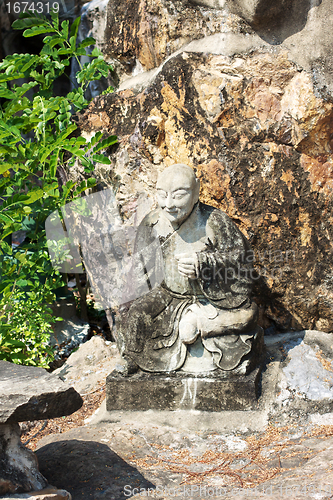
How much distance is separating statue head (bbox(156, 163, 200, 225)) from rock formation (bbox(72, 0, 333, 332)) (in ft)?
2.85

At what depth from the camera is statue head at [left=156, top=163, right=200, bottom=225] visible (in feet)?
10.6

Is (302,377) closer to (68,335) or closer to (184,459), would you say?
(184,459)

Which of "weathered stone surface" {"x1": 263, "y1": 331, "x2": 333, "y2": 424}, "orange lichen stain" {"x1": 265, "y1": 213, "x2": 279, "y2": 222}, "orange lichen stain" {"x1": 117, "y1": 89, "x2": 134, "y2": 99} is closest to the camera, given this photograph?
"weathered stone surface" {"x1": 263, "y1": 331, "x2": 333, "y2": 424}

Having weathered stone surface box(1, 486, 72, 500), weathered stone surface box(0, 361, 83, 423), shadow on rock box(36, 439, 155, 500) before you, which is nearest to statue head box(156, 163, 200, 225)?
weathered stone surface box(0, 361, 83, 423)

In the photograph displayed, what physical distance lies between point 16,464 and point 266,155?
9.38ft

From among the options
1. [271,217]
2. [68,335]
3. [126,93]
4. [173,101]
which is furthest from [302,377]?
[126,93]

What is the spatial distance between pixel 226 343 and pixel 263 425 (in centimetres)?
55

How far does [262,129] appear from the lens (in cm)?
398

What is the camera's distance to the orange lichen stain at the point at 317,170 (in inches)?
156

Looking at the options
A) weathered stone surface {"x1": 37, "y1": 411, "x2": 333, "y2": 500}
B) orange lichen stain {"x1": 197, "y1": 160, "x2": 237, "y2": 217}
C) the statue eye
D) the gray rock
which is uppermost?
the statue eye

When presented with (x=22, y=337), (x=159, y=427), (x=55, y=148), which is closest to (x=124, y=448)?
(x=159, y=427)

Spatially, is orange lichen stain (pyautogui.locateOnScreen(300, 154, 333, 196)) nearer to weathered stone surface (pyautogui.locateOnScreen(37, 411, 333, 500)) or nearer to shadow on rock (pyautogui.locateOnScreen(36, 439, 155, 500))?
weathered stone surface (pyautogui.locateOnScreen(37, 411, 333, 500))

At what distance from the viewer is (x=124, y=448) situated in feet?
9.45

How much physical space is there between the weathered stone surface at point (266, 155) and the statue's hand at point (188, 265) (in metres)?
1.00
